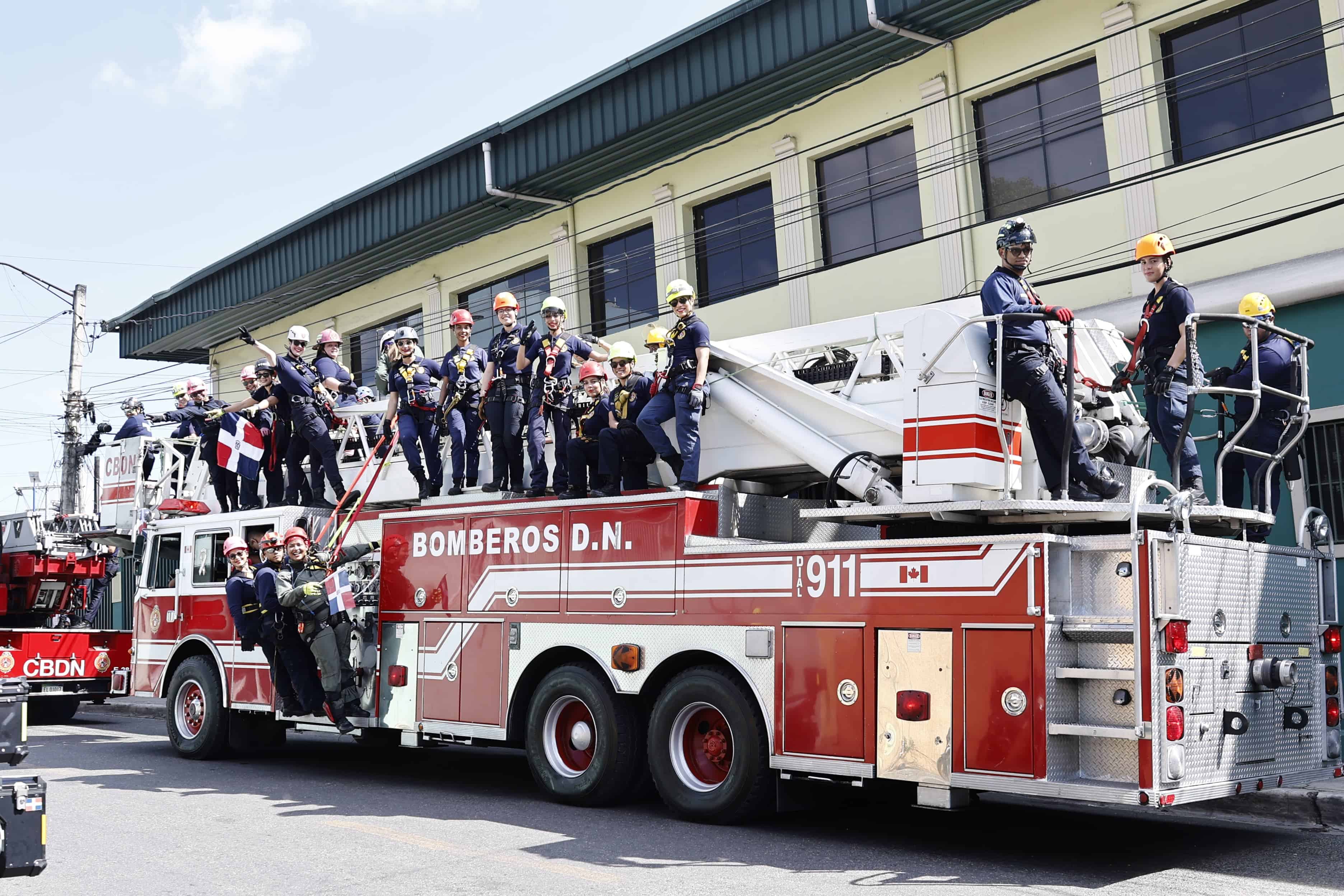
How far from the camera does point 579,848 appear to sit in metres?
7.94

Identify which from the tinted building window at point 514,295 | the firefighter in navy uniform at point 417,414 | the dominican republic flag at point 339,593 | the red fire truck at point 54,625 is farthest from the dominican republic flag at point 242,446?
the tinted building window at point 514,295

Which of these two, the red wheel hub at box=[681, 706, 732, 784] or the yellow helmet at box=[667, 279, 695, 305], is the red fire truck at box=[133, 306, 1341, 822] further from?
the yellow helmet at box=[667, 279, 695, 305]

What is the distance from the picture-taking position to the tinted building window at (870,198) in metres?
15.4

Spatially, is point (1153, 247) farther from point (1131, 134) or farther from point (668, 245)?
point (668, 245)

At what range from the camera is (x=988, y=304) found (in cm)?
811

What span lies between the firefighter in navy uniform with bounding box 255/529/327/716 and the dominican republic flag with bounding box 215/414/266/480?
238 cm

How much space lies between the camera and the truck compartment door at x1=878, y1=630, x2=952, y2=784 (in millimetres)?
7543

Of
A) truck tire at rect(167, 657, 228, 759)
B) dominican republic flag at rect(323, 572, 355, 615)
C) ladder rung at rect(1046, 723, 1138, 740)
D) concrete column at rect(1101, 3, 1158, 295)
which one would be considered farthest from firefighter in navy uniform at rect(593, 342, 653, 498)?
concrete column at rect(1101, 3, 1158, 295)

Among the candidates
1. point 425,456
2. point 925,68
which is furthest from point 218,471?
point 925,68

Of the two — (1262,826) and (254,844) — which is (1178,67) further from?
(254,844)

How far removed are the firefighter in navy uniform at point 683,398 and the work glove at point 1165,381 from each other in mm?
3179

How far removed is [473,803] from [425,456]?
3518mm

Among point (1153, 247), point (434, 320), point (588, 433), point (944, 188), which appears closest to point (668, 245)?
point (944, 188)

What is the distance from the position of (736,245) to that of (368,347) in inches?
394
